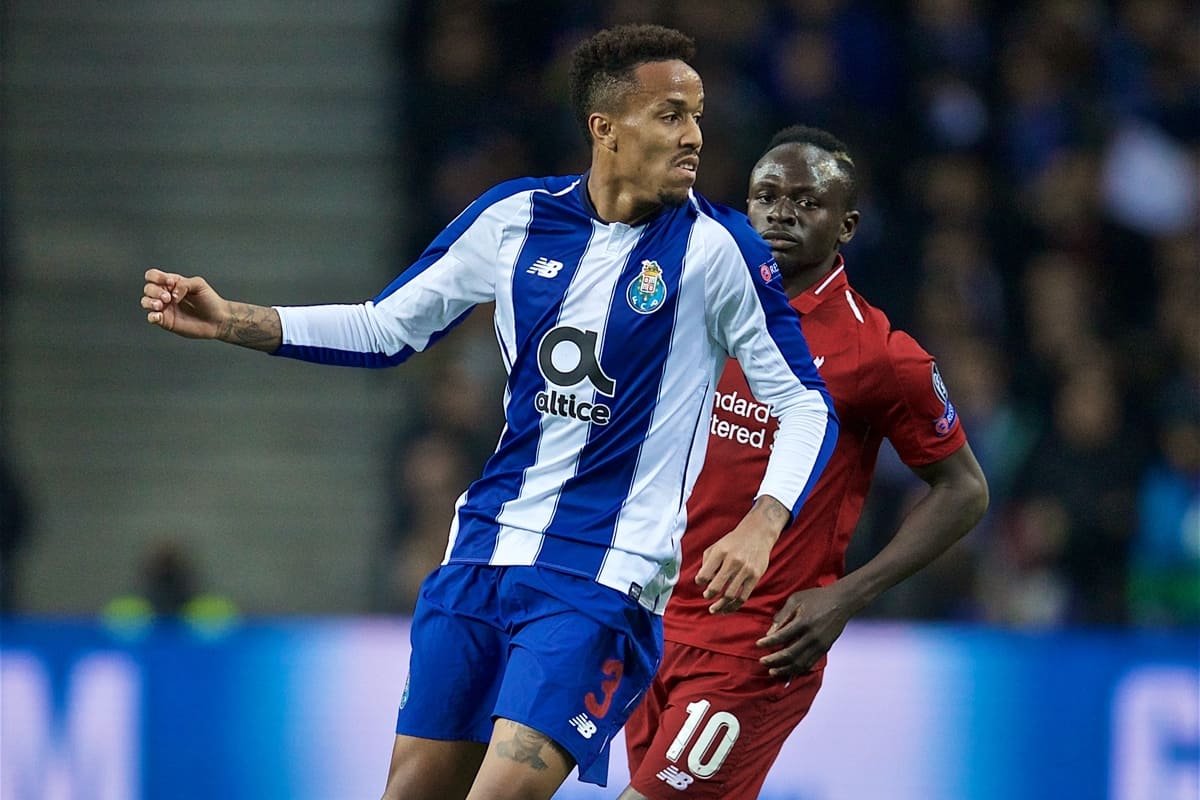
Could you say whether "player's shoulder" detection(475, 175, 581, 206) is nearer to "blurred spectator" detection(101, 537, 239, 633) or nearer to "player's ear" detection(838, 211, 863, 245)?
"player's ear" detection(838, 211, 863, 245)

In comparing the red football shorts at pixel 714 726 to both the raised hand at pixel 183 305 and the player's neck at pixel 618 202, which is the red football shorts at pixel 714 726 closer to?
the player's neck at pixel 618 202

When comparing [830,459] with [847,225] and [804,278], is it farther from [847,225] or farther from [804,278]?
[847,225]

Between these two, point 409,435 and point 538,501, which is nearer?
point 538,501

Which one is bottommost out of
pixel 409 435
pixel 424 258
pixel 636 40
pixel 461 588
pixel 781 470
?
pixel 409 435

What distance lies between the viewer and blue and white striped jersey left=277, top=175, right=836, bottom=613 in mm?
4070

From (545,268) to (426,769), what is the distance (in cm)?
116

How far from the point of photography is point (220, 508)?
34.5 ft

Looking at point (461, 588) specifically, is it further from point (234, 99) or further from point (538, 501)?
point (234, 99)

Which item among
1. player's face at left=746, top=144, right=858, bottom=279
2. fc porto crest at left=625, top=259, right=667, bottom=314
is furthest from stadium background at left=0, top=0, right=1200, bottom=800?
fc porto crest at left=625, top=259, right=667, bottom=314

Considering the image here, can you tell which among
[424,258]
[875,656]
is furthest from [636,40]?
[875,656]

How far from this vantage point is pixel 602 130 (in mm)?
4191

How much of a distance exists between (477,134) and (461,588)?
620 cm

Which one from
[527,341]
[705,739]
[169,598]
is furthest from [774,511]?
[169,598]

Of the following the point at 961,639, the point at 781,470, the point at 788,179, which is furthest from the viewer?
the point at 961,639
